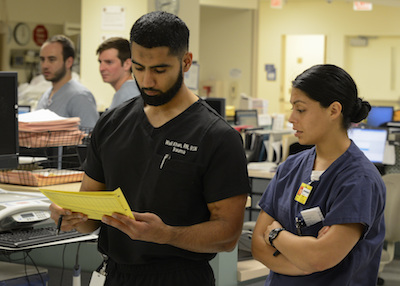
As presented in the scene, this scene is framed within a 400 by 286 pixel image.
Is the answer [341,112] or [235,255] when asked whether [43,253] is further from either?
[341,112]

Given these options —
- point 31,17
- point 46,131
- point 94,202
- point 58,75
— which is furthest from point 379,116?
point 94,202

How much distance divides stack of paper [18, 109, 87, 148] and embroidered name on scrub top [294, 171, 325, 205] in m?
1.57

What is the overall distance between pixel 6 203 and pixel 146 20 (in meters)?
1.40

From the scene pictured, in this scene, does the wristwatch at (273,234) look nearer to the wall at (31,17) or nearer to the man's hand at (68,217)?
the man's hand at (68,217)

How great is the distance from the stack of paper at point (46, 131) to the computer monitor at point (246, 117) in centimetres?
430

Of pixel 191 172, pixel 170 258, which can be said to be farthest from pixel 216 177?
pixel 170 258

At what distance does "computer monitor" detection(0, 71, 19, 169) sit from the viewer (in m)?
2.96

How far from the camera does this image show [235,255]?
3525 millimetres

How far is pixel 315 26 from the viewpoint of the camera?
13.2 m

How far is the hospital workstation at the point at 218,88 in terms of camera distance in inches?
121

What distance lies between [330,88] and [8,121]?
4.90 feet

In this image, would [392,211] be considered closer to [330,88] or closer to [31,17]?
[330,88]

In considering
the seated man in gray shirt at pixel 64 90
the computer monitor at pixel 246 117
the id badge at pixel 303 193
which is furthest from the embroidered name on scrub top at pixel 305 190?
the computer monitor at pixel 246 117

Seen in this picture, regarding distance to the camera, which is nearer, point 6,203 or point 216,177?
point 216,177
